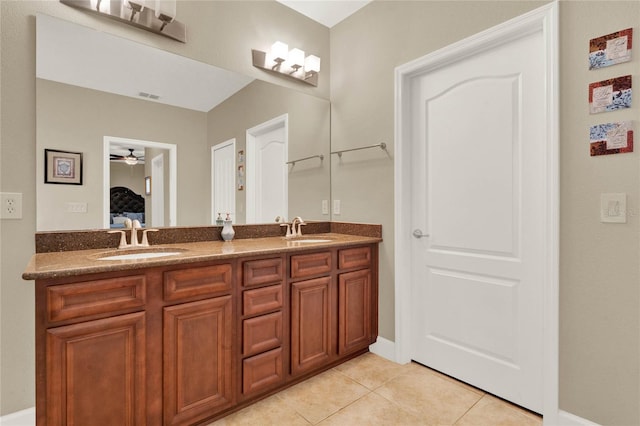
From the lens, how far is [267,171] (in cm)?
261

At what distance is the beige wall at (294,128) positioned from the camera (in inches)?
92.0

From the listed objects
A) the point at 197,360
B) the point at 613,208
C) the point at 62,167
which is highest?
the point at 62,167

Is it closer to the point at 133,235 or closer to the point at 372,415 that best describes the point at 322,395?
the point at 372,415

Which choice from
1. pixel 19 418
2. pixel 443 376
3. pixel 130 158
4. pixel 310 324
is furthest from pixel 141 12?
pixel 443 376

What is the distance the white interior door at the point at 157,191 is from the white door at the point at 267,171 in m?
0.62

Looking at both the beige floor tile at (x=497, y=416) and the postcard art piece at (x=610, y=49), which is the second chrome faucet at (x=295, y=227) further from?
the postcard art piece at (x=610, y=49)

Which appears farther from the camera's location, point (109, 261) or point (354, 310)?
point (354, 310)

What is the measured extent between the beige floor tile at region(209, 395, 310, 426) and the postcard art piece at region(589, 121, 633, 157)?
6.29ft

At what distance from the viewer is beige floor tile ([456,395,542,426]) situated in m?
1.69

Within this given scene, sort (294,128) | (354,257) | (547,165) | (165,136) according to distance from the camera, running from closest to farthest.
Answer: (547,165)
(165,136)
(354,257)
(294,128)

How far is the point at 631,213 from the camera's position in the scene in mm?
1417

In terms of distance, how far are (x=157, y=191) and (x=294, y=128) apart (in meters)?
1.17

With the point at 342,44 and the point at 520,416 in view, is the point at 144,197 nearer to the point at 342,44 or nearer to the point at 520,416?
the point at 342,44

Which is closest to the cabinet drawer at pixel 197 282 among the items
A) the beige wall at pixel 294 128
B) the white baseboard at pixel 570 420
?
the beige wall at pixel 294 128
